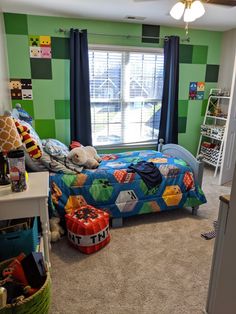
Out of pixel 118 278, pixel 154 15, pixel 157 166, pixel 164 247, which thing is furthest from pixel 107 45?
pixel 118 278

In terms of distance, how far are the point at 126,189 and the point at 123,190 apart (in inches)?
1.3

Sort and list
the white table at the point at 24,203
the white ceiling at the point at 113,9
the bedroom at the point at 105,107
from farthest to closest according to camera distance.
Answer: the white ceiling at the point at 113,9 → the bedroom at the point at 105,107 → the white table at the point at 24,203

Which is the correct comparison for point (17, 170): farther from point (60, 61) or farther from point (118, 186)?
point (60, 61)

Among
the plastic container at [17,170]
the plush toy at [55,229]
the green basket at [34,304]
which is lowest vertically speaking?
the plush toy at [55,229]

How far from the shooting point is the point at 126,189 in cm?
254

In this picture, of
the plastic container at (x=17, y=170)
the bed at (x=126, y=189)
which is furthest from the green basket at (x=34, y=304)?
the bed at (x=126, y=189)

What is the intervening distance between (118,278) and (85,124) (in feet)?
7.66

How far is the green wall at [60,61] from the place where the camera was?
11.0 ft

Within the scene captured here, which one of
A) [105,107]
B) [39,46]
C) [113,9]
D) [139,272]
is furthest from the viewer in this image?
[105,107]

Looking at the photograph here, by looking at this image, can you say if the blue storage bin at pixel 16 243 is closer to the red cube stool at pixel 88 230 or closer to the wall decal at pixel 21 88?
the red cube stool at pixel 88 230

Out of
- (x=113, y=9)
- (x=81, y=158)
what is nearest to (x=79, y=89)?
(x=113, y=9)

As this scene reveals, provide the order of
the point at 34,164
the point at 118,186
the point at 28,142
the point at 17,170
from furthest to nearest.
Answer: the point at 118,186 < the point at 34,164 < the point at 28,142 < the point at 17,170

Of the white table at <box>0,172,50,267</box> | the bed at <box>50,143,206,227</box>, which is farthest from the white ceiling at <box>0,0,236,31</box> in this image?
the white table at <box>0,172,50,267</box>

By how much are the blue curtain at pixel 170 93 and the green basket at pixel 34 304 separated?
320cm
